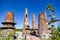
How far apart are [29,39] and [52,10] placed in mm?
16023

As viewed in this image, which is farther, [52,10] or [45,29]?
[45,29]

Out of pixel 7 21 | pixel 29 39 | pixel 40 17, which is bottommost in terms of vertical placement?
pixel 29 39

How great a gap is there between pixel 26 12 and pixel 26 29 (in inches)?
223

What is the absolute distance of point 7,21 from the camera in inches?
641

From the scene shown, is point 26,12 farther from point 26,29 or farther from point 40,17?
point 40,17

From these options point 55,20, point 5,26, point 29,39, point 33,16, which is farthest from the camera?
point 33,16

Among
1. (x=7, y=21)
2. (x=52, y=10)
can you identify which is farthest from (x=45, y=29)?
(x=52, y=10)

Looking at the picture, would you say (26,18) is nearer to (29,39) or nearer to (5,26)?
(29,39)

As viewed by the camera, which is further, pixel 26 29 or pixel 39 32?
pixel 26 29

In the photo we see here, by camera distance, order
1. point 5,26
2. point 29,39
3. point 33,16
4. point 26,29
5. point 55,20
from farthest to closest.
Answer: point 33,16 < point 26,29 < point 29,39 < point 5,26 < point 55,20

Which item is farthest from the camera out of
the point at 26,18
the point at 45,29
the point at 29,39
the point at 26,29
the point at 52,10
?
the point at 26,18

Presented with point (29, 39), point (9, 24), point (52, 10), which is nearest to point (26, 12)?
point (29, 39)

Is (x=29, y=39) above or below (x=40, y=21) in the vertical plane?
below

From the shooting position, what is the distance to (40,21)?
30.6 metres
